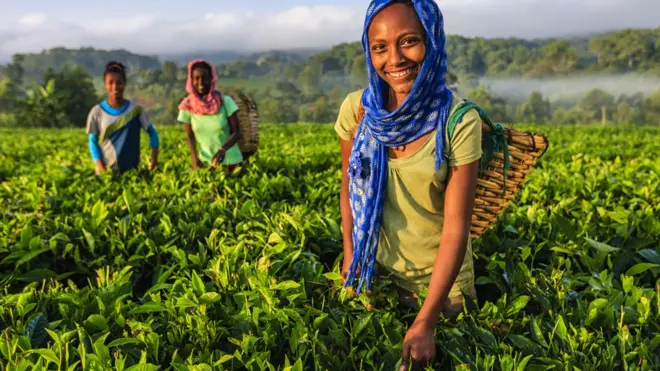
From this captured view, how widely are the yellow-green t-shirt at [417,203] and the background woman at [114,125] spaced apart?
10.6 feet

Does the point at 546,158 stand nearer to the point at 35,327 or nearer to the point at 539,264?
the point at 539,264

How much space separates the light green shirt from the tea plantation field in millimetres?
1215

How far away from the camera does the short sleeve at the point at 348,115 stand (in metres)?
2.10

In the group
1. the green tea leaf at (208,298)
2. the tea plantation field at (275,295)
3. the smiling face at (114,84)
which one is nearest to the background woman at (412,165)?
the tea plantation field at (275,295)

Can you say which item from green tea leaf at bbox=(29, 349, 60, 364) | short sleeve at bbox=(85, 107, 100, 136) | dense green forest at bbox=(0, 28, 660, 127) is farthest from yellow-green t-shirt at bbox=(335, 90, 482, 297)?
dense green forest at bbox=(0, 28, 660, 127)

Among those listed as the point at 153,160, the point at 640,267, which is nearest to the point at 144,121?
the point at 153,160

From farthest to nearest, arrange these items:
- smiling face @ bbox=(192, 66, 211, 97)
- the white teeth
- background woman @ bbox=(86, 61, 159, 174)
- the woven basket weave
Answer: smiling face @ bbox=(192, 66, 211, 97) → background woman @ bbox=(86, 61, 159, 174) → the woven basket weave → the white teeth

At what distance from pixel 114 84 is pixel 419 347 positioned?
3.86 metres

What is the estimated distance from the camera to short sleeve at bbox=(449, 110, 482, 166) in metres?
1.80

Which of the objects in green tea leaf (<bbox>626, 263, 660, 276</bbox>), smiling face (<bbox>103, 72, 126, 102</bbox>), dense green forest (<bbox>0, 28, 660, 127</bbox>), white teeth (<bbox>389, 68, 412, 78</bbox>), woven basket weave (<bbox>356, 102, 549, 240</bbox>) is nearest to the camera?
white teeth (<bbox>389, 68, 412, 78</bbox>)

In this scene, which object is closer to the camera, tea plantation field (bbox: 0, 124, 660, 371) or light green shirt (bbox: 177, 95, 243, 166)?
tea plantation field (bbox: 0, 124, 660, 371)

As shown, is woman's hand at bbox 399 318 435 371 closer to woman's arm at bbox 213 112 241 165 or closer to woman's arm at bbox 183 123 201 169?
woman's arm at bbox 213 112 241 165

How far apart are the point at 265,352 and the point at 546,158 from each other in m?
6.12

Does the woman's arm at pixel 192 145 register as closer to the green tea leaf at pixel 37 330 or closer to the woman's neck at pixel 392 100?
the green tea leaf at pixel 37 330
